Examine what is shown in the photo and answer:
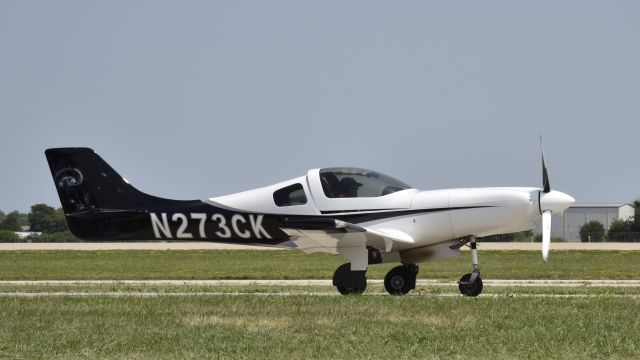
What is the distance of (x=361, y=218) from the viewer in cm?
1905

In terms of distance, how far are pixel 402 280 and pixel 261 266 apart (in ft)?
58.9

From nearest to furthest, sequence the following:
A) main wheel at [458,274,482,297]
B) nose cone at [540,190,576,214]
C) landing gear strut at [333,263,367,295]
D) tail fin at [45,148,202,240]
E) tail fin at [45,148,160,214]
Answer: nose cone at [540,190,576,214], main wheel at [458,274,482,297], landing gear strut at [333,263,367,295], tail fin at [45,148,202,240], tail fin at [45,148,160,214]

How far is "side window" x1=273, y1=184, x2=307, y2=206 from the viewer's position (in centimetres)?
1925

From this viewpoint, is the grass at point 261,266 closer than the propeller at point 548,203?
No

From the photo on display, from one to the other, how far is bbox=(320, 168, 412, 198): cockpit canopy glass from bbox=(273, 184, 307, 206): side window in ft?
1.45

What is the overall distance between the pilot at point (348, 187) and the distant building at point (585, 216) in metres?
91.5

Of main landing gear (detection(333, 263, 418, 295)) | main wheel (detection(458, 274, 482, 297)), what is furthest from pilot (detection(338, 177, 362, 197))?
main wheel (detection(458, 274, 482, 297))

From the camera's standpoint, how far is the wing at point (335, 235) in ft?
59.3

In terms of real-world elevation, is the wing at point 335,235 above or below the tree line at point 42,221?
below

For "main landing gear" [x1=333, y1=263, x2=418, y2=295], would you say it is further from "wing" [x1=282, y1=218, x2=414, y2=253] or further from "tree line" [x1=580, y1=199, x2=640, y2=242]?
"tree line" [x1=580, y1=199, x2=640, y2=242]

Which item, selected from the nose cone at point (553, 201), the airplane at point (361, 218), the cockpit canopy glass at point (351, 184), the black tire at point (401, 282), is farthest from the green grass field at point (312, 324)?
the cockpit canopy glass at point (351, 184)

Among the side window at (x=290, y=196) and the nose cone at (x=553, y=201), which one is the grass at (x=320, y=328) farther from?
the side window at (x=290, y=196)

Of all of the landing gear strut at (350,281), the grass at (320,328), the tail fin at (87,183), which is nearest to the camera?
the grass at (320,328)

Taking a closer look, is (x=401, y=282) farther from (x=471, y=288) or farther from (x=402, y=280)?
(x=471, y=288)
